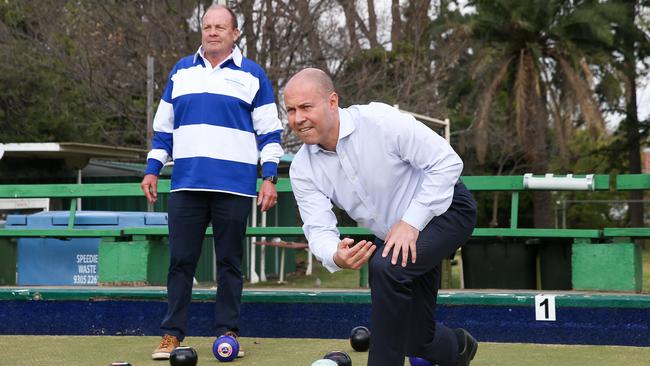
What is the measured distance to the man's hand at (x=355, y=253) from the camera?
3676 millimetres

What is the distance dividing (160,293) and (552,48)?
78.7ft

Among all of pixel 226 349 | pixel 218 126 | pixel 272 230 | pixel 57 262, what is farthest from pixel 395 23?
pixel 226 349

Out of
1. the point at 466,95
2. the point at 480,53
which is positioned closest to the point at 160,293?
the point at 480,53

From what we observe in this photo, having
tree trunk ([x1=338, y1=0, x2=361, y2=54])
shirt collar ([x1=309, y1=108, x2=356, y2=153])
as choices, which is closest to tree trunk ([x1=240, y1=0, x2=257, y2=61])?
tree trunk ([x1=338, y1=0, x2=361, y2=54])

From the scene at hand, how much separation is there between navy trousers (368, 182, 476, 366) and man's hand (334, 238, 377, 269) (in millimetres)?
116

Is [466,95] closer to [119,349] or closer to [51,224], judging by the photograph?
[51,224]

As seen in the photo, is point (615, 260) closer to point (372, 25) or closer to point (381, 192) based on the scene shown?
point (381, 192)

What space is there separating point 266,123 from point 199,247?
2.56 ft

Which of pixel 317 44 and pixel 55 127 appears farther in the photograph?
pixel 55 127

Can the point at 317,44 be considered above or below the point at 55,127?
above

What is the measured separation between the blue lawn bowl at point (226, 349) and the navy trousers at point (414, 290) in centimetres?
125

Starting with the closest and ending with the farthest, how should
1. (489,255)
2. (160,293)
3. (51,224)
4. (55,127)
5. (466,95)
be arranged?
A: (160,293) → (489,255) → (51,224) → (55,127) → (466,95)

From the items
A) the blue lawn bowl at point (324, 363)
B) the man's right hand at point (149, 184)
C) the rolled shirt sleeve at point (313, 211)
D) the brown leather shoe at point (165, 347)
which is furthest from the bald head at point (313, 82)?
the brown leather shoe at point (165, 347)

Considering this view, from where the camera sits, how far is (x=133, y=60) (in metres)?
20.5
